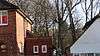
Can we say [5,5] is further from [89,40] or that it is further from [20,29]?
[89,40]

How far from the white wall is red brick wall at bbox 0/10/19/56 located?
7.39m

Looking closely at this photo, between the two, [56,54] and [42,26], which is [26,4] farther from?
[56,54]

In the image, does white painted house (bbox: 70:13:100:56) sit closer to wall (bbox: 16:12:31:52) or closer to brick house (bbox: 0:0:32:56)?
brick house (bbox: 0:0:32:56)

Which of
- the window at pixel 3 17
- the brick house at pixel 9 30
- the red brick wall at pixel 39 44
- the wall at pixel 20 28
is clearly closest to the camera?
the brick house at pixel 9 30

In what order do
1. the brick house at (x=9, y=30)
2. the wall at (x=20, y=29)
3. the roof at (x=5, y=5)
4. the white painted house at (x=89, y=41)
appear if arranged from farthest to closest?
the wall at (x=20, y=29) → the brick house at (x=9, y=30) → the roof at (x=5, y=5) → the white painted house at (x=89, y=41)

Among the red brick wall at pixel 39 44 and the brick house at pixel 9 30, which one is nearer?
the brick house at pixel 9 30

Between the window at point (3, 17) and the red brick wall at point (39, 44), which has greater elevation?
the window at point (3, 17)

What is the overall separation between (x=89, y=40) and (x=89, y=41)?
0.14 m

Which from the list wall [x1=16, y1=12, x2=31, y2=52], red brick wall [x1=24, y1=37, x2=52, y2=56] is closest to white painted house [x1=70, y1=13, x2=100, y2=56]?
wall [x1=16, y1=12, x2=31, y2=52]

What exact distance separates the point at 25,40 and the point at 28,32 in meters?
4.64

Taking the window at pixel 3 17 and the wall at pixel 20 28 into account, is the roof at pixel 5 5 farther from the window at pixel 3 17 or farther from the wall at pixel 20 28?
the wall at pixel 20 28

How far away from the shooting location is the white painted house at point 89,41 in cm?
3288

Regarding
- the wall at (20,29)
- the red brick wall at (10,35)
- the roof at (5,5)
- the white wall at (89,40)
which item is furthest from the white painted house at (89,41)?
A: the roof at (5,5)

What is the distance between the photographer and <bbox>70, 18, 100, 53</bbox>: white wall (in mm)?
32941
